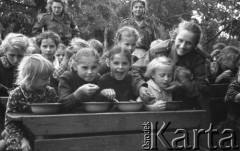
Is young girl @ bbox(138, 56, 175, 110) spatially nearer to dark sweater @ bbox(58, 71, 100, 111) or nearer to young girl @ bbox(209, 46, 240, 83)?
dark sweater @ bbox(58, 71, 100, 111)

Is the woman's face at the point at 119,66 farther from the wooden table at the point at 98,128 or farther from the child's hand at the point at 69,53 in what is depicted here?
the child's hand at the point at 69,53

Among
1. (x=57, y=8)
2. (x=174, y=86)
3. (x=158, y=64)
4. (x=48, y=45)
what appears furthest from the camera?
(x=57, y=8)

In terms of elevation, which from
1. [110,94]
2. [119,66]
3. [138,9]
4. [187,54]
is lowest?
[110,94]

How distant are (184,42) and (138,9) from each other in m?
2.48

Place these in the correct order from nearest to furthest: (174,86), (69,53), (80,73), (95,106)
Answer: (95,106) → (80,73) → (174,86) → (69,53)

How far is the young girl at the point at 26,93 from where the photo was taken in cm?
297

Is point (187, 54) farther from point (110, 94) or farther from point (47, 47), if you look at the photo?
point (47, 47)

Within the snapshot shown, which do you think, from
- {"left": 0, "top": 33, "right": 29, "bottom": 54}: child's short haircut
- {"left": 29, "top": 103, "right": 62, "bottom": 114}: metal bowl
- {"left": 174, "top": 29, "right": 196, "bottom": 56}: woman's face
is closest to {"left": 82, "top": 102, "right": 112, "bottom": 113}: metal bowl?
{"left": 29, "top": 103, "right": 62, "bottom": 114}: metal bowl

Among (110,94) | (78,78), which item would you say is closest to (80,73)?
(78,78)

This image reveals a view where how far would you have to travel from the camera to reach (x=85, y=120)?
2.63 metres

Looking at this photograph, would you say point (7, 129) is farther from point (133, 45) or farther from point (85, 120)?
point (133, 45)

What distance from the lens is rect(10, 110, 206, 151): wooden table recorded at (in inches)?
99.0

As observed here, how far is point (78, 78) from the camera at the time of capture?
3602 millimetres

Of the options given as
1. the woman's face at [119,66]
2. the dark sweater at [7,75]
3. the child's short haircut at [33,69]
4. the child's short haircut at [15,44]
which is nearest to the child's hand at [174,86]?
the woman's face at [119,66]
